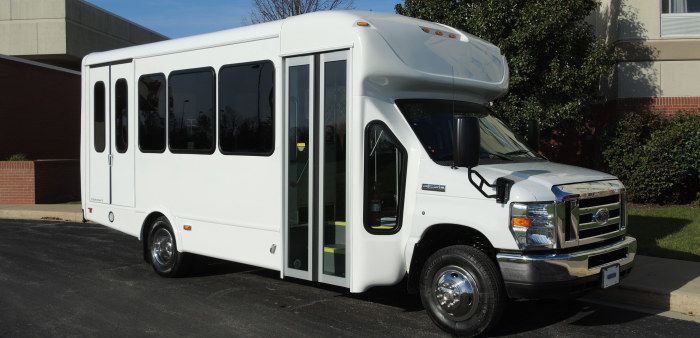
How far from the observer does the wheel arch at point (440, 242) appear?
5.79 metres

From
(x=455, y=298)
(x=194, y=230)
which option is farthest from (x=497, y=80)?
(x=194, y=230)

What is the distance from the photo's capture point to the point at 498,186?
539 centimetres

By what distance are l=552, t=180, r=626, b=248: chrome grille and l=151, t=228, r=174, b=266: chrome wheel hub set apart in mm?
4954

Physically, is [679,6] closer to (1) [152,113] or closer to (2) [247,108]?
(2) [247,108]

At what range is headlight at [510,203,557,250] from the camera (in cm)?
533

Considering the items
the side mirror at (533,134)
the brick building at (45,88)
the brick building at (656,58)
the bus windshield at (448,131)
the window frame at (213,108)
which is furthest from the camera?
the brick building at (45,88)

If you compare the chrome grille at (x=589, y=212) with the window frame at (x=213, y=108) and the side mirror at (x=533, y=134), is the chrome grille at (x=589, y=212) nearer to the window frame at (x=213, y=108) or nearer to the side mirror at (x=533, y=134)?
the side mirror at (x=533, y=134)

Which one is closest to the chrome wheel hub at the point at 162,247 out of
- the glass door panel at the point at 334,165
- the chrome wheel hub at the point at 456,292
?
the glass door panel at the point at 334,165

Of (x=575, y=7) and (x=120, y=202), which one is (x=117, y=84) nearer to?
(x=120, y=202)

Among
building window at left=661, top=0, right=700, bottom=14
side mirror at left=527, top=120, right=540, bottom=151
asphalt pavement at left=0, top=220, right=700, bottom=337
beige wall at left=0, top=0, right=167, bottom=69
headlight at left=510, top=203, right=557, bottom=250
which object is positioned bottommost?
asphalt pavement at left=0, top=220, right=700, bottom=337

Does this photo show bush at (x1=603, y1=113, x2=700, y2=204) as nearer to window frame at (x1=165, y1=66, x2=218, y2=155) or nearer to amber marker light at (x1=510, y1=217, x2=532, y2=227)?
amber marker light at (x1=510, y1=217, x2=532, y2=227)

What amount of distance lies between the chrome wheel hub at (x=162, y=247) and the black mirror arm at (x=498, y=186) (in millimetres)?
4403

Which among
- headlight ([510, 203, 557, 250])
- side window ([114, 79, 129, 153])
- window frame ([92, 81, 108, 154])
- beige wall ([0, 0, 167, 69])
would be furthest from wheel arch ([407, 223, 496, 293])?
beige wall ([0, 0, 167, 69])

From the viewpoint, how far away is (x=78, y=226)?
14.2 meters
